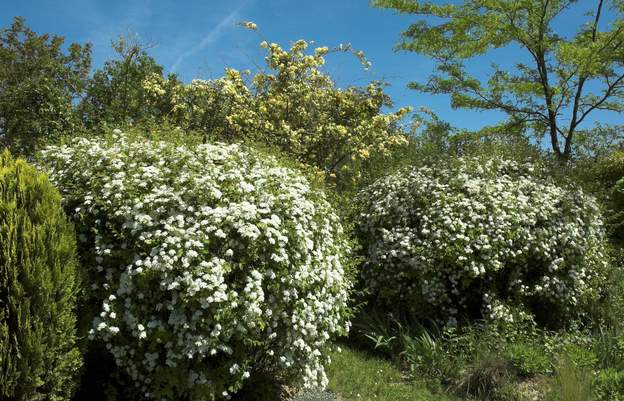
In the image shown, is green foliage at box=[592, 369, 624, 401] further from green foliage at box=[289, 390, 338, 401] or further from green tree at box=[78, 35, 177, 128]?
green tree at box=[78, 35, 177, 128]

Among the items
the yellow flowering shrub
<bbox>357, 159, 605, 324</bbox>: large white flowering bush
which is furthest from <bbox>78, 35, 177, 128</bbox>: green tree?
<bbox>357, 159, 605, 324</bbox>: large white flowering bush

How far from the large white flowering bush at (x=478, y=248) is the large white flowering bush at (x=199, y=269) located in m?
2.07

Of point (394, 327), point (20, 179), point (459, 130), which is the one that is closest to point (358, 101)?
point (459, 130)

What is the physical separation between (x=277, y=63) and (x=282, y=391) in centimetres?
846

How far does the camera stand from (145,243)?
456 centimetres

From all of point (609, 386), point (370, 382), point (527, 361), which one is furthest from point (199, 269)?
point (609, 386)

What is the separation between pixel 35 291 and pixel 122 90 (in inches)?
455

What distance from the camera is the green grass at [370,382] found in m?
5.70

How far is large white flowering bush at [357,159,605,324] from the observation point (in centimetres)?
697

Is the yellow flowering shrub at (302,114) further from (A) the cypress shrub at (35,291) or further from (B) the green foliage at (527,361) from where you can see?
(A) the cypress shrub at (35,291)

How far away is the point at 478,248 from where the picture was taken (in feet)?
22.2

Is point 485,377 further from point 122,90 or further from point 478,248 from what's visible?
point 122,90

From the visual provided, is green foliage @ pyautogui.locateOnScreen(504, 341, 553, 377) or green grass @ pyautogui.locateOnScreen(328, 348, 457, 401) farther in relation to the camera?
green foliage @ pyautogui.locateOnScreen(504, 341, 553, 377)

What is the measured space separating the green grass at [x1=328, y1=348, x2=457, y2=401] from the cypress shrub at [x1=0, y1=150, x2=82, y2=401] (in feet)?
8.54
